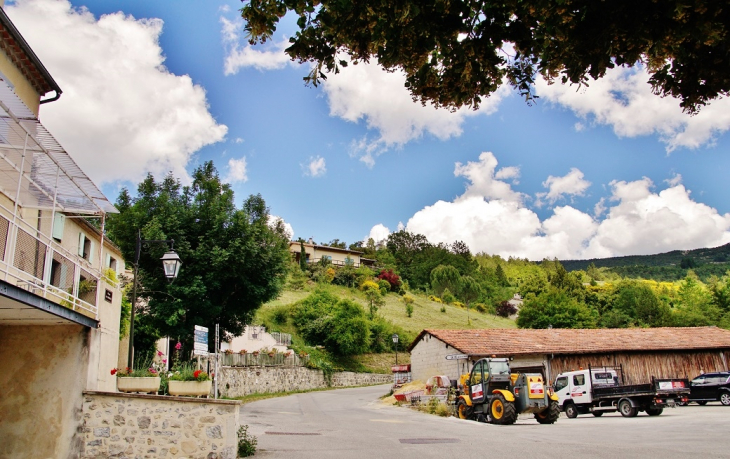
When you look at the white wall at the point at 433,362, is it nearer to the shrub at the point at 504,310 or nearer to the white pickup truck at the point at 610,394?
the white pickup truck at the point at 610,394

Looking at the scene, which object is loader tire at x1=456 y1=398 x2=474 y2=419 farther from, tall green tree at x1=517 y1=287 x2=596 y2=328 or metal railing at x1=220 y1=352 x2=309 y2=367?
tall green tree at x1=517 y1=287 x2=596 y2=328

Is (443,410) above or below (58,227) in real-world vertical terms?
below

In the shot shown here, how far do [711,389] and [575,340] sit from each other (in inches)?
318

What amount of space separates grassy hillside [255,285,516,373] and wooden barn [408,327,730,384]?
33.9 feet

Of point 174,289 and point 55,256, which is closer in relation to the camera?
point 55,256

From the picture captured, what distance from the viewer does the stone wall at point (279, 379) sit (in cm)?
2871

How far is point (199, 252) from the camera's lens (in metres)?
24.4

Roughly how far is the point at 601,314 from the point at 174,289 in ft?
220

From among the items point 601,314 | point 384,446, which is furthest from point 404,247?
point 384,446

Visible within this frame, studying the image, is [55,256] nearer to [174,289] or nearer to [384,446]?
[384,446]

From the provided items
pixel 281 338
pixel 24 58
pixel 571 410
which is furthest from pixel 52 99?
pixel 281 338

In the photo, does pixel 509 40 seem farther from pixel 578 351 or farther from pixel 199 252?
pixel 578 351

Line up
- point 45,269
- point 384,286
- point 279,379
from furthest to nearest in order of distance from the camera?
point 384,286 → point 279,379 → point 45,269

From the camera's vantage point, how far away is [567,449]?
1093 centimetres
